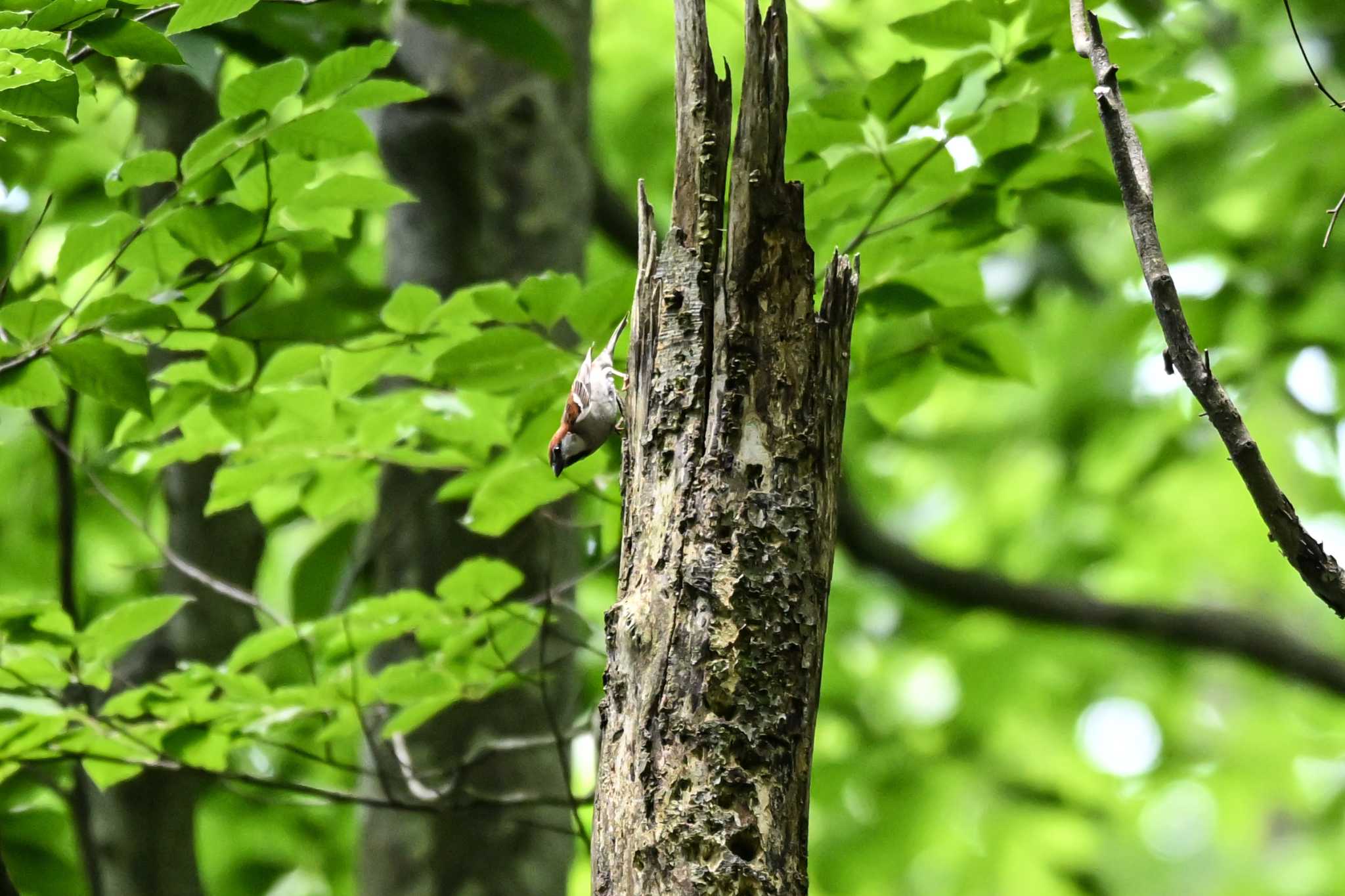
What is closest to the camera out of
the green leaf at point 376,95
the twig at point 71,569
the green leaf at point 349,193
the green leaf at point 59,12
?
the green leaf at point 59,12

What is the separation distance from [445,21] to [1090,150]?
153 centimetres

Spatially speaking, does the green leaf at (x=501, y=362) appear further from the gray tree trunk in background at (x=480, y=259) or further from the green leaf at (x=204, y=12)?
the gray tree trunk in background at (x=480, y=259)

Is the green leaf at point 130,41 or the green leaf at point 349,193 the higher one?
the green leaf at point 130,41

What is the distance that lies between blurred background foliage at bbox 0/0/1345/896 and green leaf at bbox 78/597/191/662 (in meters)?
0.02

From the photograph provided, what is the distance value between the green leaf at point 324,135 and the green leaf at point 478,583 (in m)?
0.89

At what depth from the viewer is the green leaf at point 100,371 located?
217 centimetres

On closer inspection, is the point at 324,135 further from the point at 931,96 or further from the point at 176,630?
the point at 176,630

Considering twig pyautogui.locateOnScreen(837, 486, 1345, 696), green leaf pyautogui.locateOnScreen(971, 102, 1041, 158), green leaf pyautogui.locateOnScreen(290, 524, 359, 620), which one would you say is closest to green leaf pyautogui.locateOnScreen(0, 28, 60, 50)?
green leaf pyautogui.locateOnScreen(971, 102, 1041, 158)

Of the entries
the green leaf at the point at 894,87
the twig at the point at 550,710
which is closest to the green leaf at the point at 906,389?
the green leaf at the point at 894,87

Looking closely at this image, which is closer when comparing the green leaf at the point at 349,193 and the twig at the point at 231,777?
the green leaf at the point at 349,193

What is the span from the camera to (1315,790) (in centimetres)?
751

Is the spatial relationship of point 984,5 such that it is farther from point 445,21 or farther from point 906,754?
point 906,754

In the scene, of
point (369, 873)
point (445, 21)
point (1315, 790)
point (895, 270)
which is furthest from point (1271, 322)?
point (1315, 790)

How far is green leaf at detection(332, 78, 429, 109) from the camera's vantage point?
223cm
